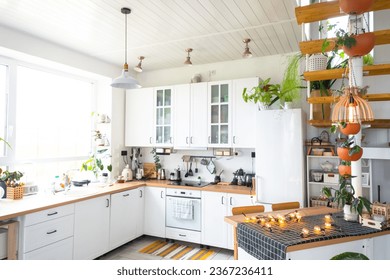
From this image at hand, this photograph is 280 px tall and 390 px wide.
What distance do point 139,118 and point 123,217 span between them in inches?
63.0

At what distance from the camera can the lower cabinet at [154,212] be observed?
12.6 feet

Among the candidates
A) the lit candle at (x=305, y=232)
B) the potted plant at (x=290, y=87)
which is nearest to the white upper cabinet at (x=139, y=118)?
the potted plant at (x=290, y=87)

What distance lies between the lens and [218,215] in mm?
3492

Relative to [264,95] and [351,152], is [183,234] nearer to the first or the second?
[264,95]

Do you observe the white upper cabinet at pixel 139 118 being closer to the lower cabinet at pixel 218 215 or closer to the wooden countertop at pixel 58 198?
the wooden countertop at pixel 58 198

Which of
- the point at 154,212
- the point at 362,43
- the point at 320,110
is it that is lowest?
the point at 154,212

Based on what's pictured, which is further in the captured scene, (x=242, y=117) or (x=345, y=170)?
(x=242, y=117)

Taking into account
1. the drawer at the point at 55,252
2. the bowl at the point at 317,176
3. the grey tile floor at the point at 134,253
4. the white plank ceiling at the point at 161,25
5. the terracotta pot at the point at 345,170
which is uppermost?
the white plank ceiling at the point at 161,25

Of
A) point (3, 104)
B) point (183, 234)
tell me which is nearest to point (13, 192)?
point (3, 104)

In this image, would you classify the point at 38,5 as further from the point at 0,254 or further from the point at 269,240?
the point at 269,240

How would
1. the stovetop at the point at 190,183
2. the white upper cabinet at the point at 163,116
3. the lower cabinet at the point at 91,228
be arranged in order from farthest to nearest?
the white upper cabinet at the point at 163,116, the stovetop at the point at 190,183, the lower cabinet at the point at 91,228

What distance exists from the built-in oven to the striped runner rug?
0.39ft

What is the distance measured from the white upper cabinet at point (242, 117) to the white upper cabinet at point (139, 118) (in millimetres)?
1366

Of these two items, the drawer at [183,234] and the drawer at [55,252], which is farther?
the drawer at [183,234]
